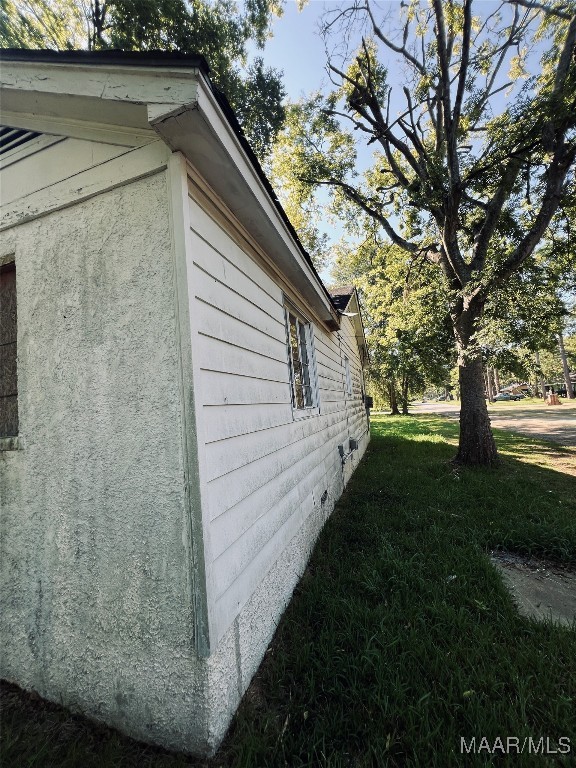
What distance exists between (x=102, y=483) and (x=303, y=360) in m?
3.27

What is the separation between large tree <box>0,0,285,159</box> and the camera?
805cm

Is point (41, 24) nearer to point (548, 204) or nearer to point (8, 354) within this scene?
point (8, 354)

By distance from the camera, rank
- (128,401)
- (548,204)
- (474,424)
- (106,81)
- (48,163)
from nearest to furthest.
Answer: (106,81)
(128,401)
(48,163)
(548,204)
(474,424)

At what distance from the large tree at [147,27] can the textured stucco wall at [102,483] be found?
8.94 meters

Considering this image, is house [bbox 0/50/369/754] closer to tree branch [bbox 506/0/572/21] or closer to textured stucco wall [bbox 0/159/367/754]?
textured stucco wall [bbox 0/159/367/754]

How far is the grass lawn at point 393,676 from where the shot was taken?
1637 millimetres

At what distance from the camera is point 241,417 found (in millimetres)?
2322

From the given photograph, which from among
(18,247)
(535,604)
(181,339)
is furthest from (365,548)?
(18,247)

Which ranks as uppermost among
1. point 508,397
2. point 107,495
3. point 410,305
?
point 410,305

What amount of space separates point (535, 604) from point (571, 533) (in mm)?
1498

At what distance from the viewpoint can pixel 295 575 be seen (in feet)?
10.3

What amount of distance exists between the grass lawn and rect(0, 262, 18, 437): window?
169 centimetres

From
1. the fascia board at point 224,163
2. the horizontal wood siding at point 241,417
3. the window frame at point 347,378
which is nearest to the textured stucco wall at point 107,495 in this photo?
the horizontal wood siding at point 241,417

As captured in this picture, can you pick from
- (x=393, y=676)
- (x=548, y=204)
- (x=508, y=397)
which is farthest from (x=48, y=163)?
(x=508, y=397)
